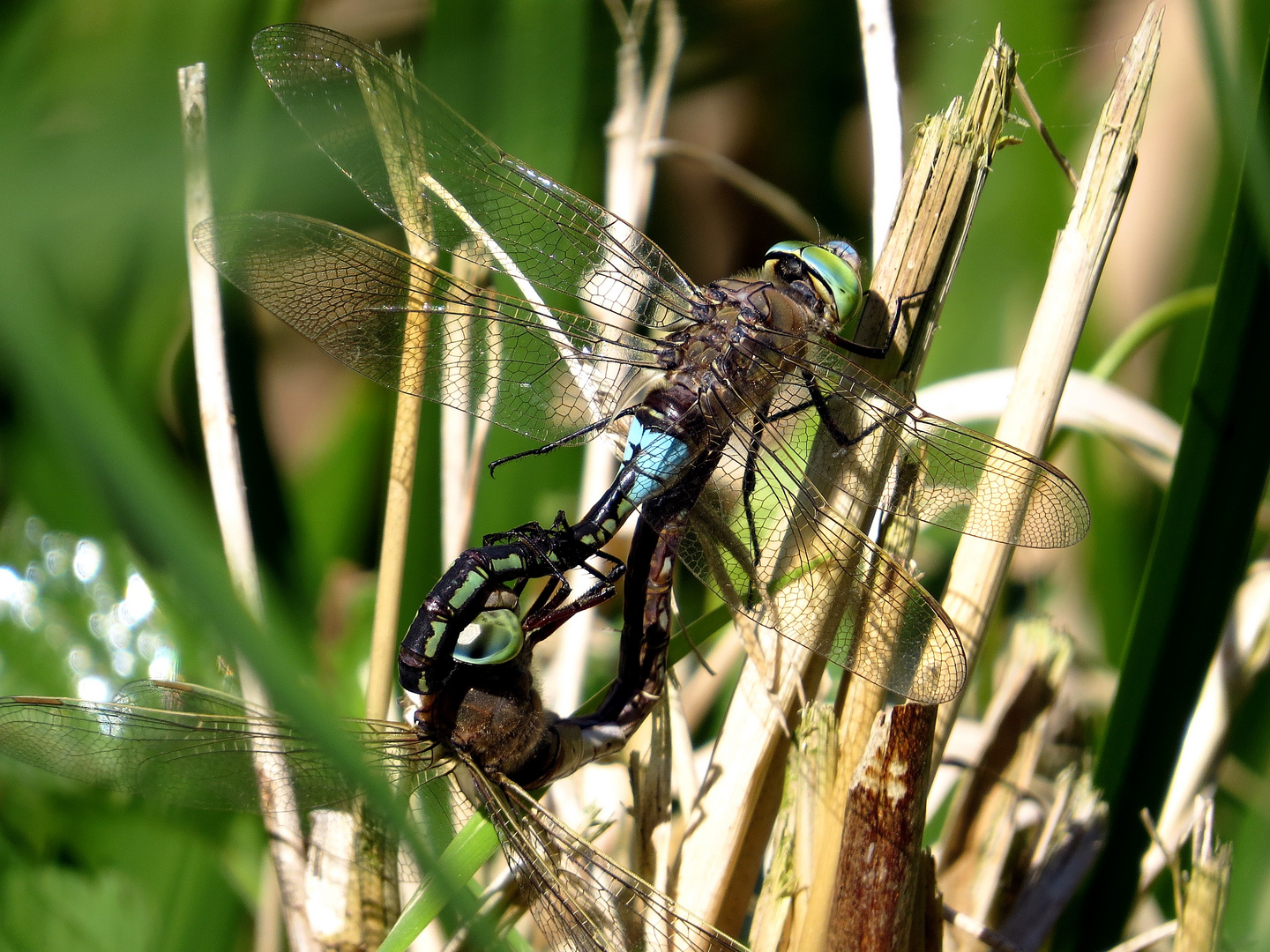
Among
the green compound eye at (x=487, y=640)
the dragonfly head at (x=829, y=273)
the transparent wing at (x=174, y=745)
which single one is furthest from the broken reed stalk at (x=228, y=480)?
the dragonfly head at (x=829, y=273)

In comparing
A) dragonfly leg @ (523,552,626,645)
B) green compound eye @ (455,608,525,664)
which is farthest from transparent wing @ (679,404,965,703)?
green compound eye @ (455,608,525,664)

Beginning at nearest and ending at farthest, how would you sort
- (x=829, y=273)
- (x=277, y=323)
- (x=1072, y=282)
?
1. (x=1072, y=282)
2. (x=829, y=273)
3. (x=277, y=323)

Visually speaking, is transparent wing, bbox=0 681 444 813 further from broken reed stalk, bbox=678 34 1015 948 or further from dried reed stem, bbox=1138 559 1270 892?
dried reed stem, bbox=1138 559 1270 892

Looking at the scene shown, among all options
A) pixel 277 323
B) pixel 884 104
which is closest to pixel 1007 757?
pixel 884 104

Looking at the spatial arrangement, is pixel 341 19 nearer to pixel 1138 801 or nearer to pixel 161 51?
pixel 161 51

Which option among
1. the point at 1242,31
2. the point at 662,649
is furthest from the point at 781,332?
the point at 1242,31

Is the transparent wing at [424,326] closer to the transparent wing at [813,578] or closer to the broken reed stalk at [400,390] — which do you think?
the broken reed stalk at [400,390]

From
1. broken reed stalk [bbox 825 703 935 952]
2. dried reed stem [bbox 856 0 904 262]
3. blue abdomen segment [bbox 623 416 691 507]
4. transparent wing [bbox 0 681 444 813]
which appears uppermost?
dried reed stem [bbox 856 0 904 262]

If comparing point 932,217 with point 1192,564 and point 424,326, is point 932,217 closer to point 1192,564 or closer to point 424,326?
point 1192,564
